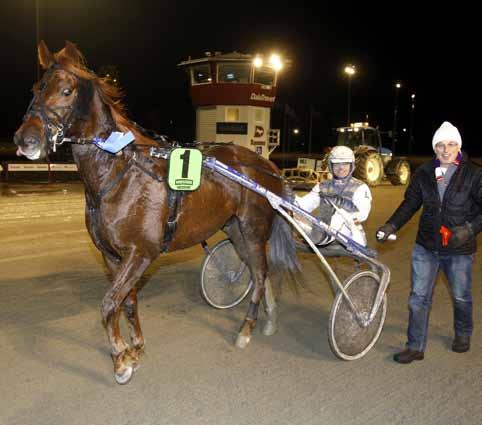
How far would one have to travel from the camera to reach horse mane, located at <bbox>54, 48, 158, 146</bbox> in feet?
11.4

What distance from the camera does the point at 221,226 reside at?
461cm

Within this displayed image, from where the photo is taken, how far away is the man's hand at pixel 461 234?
4004 mm

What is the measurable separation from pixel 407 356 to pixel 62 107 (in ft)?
10.3

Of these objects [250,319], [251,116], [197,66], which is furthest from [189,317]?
[197,66]

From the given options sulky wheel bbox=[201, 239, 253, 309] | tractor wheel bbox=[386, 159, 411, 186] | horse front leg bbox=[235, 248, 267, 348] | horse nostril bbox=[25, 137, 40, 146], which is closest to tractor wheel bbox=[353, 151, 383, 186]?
tractor wheel bbox=[386, 159, 411, 186]

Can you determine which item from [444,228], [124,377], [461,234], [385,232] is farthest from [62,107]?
[461,234]

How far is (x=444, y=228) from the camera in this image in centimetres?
405

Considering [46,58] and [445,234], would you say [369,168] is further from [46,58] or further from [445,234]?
[46,58]

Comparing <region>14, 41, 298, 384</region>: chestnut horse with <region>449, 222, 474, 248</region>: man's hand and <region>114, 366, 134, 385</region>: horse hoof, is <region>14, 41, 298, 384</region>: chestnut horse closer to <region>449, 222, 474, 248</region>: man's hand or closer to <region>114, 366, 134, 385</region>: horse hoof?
<region>114, 366, 134, 385</region>: horse hoof

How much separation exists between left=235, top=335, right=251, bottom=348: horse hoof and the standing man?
1192mm

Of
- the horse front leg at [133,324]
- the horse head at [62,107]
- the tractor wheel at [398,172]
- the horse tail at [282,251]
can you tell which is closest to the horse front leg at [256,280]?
the horse tail at [282,251]

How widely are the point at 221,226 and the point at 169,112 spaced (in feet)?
229

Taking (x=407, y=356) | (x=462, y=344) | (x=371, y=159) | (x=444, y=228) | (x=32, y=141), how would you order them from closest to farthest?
(x=32, y=141) → (x=444, y=228) → (x=407, y=356) → (x=462, y=344) → (x=371, y=159)

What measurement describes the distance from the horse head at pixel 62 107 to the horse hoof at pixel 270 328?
2.24m
